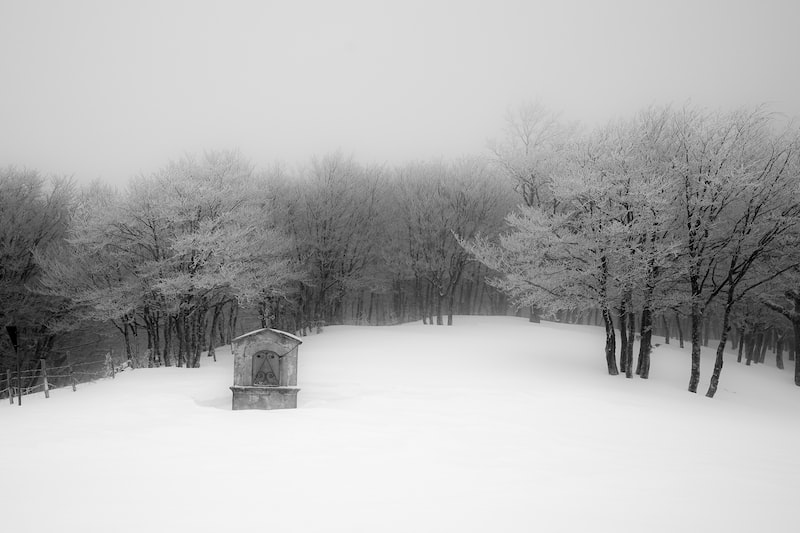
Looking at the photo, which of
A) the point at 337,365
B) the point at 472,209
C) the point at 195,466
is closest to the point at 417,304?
the point at 472,209

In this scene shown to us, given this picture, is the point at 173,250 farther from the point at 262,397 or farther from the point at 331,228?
the point at 262,397

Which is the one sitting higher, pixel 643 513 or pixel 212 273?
pixel 212 273

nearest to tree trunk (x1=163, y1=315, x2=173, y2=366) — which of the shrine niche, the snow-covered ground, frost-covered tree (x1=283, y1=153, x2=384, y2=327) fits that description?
Result: the snow-covered ground

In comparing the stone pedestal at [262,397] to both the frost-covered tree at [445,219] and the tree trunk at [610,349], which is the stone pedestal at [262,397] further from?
the frost-covered tree at [445,219]

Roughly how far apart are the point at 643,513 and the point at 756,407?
15527mm

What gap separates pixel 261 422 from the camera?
412 inches

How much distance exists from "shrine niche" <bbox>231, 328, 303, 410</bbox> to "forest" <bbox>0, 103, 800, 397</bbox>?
8339 millimetres

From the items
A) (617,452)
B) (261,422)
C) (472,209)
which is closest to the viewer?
(617,452)

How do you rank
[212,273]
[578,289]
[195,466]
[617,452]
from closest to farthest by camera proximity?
[195,466]
[617,452]
[578,289]
[212,273]

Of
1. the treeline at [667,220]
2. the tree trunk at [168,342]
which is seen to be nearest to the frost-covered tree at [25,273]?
the tree trunk at [168,342]

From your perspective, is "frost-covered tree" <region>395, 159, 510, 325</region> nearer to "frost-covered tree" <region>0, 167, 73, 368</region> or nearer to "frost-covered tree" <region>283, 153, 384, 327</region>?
"frost-covered tree" <region>283, 153, 384, 327</region>

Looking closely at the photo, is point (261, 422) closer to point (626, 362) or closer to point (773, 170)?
point (626, 362)

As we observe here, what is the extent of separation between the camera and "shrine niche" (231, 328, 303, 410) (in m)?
12.8

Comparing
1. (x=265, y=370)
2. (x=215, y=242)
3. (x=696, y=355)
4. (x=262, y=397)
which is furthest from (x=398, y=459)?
(x=215, y=242)
